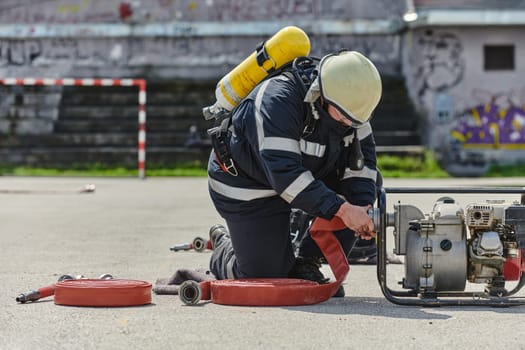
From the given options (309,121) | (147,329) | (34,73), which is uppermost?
(34,73)

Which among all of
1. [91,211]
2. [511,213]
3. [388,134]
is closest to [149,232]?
[91,211]

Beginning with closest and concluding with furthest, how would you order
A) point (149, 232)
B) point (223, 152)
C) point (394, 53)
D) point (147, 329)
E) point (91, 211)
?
point (147, 329) < point (223, 152) < point (149, 232) < point (91, 211) < point (394, 53)

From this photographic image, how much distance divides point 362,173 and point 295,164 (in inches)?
26.8

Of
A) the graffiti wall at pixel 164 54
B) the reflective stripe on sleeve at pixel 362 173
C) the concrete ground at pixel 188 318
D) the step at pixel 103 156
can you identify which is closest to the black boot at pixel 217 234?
the concrete ground at pixel 188 318

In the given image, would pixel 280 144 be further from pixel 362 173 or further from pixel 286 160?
pixel 362 173

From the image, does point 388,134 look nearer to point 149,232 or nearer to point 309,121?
point 149,232

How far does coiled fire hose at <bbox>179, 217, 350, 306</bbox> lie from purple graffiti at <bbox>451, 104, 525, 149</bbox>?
19959mm

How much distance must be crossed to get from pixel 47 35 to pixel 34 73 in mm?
1006

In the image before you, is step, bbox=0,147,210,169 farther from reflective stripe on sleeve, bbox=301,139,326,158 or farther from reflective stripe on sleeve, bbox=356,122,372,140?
reflective stripe on sleeve, bbox=301,139,326,158

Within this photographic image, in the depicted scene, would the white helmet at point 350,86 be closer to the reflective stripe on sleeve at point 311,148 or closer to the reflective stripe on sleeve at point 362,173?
the reflective stripe on sleeve at point 311,148

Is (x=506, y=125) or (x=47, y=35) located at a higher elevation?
(x=47, y=35)

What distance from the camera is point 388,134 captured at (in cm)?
2425

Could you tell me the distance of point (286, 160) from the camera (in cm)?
551

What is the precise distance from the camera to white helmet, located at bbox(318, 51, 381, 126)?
17.7 feet
